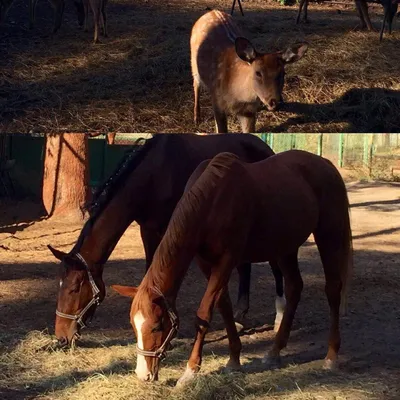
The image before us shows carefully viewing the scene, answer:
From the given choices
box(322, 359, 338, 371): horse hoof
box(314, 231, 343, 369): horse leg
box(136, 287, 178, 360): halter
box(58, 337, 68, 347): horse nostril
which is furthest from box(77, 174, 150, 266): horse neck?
box(322, 359, 338, 371): horse hoof

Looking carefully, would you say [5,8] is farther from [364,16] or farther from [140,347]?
[140,347]

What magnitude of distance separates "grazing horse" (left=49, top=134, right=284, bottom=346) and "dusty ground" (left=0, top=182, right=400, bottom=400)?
301 millimetres

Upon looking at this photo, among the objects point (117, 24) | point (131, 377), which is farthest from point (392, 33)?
point (131, 377)

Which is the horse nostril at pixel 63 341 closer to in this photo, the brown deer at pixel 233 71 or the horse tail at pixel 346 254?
the horse tail at pixel 346 254

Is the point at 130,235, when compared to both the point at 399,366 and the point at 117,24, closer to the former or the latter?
the point at 399,366

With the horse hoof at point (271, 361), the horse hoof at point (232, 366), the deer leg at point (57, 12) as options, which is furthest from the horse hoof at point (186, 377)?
the deer leg at point (57, 12)

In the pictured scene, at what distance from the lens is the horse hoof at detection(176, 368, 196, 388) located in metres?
4.23

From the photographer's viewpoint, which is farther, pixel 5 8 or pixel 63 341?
pixel 5 8

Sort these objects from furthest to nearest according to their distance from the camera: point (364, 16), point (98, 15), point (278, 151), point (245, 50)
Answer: point (364, 16)
point (98, 15)
point (278, 151)
point (245, 50)

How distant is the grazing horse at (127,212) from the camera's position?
4.96m

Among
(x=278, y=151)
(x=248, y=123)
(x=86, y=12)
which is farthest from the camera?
(x=86, y=12)

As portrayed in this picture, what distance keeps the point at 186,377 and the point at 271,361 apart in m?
0.79

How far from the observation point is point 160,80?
11344 millimetres

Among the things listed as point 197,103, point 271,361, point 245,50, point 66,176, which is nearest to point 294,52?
point 245,50
